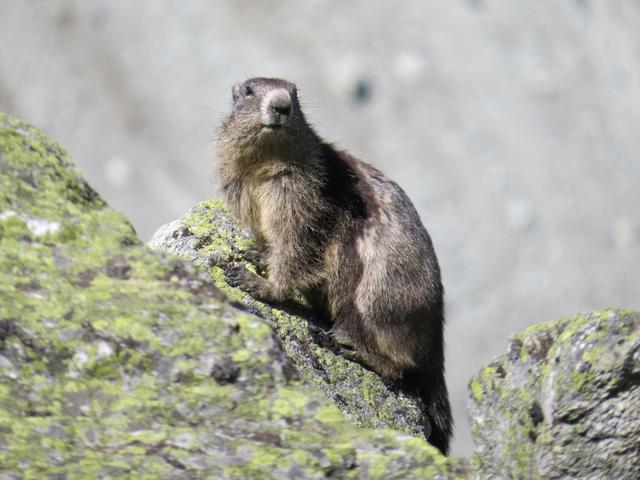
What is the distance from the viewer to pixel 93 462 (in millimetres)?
4180

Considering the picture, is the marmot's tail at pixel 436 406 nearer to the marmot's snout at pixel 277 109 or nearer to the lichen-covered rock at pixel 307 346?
the lichen-covered rock at pixel 307 346

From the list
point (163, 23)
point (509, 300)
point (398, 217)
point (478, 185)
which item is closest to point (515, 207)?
point (478, 185)

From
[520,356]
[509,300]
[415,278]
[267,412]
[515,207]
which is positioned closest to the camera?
[267,412]

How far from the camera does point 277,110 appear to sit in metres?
10.4

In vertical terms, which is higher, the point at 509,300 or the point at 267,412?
the point at 509,300

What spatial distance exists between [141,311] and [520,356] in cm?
184

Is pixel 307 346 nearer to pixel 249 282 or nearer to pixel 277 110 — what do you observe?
pixel 249 282

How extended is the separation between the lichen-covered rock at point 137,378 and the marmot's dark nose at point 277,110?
16.8 ft

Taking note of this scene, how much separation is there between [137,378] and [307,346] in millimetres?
4062

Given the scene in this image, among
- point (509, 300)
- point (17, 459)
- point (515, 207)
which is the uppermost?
point (515, 207)

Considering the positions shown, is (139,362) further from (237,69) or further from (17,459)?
(237,69)

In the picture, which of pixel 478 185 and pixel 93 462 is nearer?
pixel 93 462

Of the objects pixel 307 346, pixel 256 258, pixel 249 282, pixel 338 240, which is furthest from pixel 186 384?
pixel 338 240

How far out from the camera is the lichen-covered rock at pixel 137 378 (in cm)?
430
